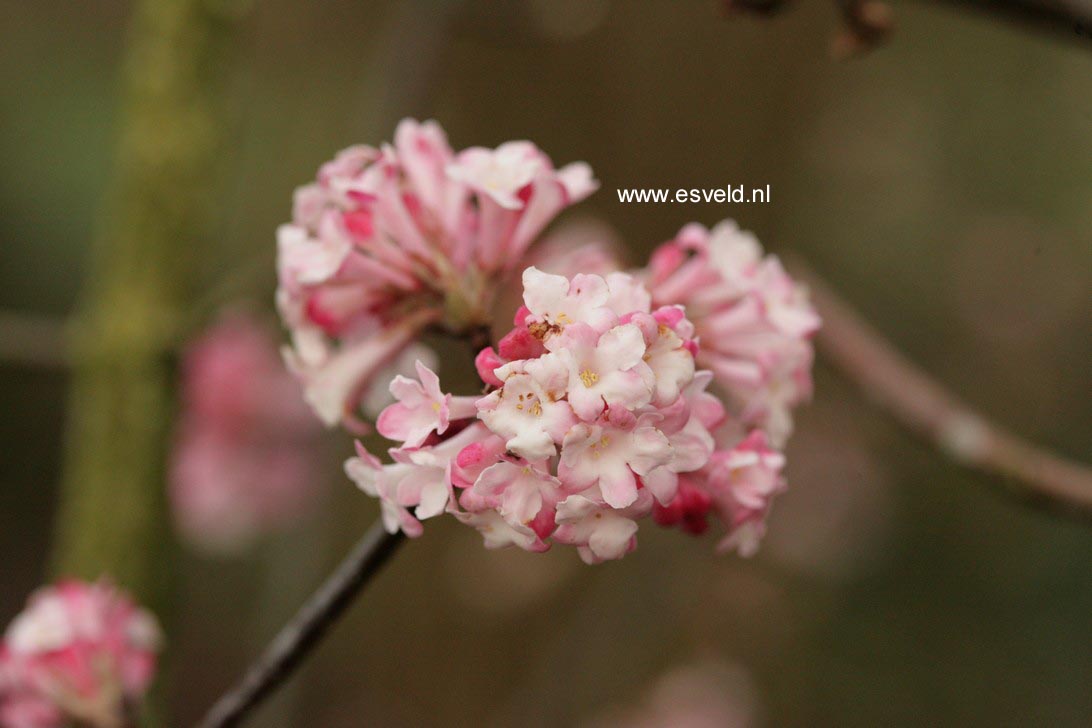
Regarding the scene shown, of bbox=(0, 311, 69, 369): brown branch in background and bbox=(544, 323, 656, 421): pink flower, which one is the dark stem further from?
bbox=(0, 311, 69, 369): brown branch in background

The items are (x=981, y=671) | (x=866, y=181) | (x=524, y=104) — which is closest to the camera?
(x=981, y=671)

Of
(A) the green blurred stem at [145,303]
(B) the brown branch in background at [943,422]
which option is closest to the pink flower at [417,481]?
(B) the brown branch in background at [943,422]

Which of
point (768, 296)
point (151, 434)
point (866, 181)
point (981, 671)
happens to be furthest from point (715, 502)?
point (866, 181)

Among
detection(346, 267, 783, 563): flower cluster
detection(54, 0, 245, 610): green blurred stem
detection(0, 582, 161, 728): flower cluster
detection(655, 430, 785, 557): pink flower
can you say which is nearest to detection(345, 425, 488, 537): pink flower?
detection(346, 267, 783, 563): flower cluster

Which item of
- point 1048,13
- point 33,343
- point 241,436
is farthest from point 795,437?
point 33,343

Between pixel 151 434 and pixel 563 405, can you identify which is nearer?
pixel 563 405

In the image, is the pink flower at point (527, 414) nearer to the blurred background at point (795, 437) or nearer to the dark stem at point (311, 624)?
the dark stem at point (311, 624)

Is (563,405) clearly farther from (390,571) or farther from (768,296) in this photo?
(390,571)
